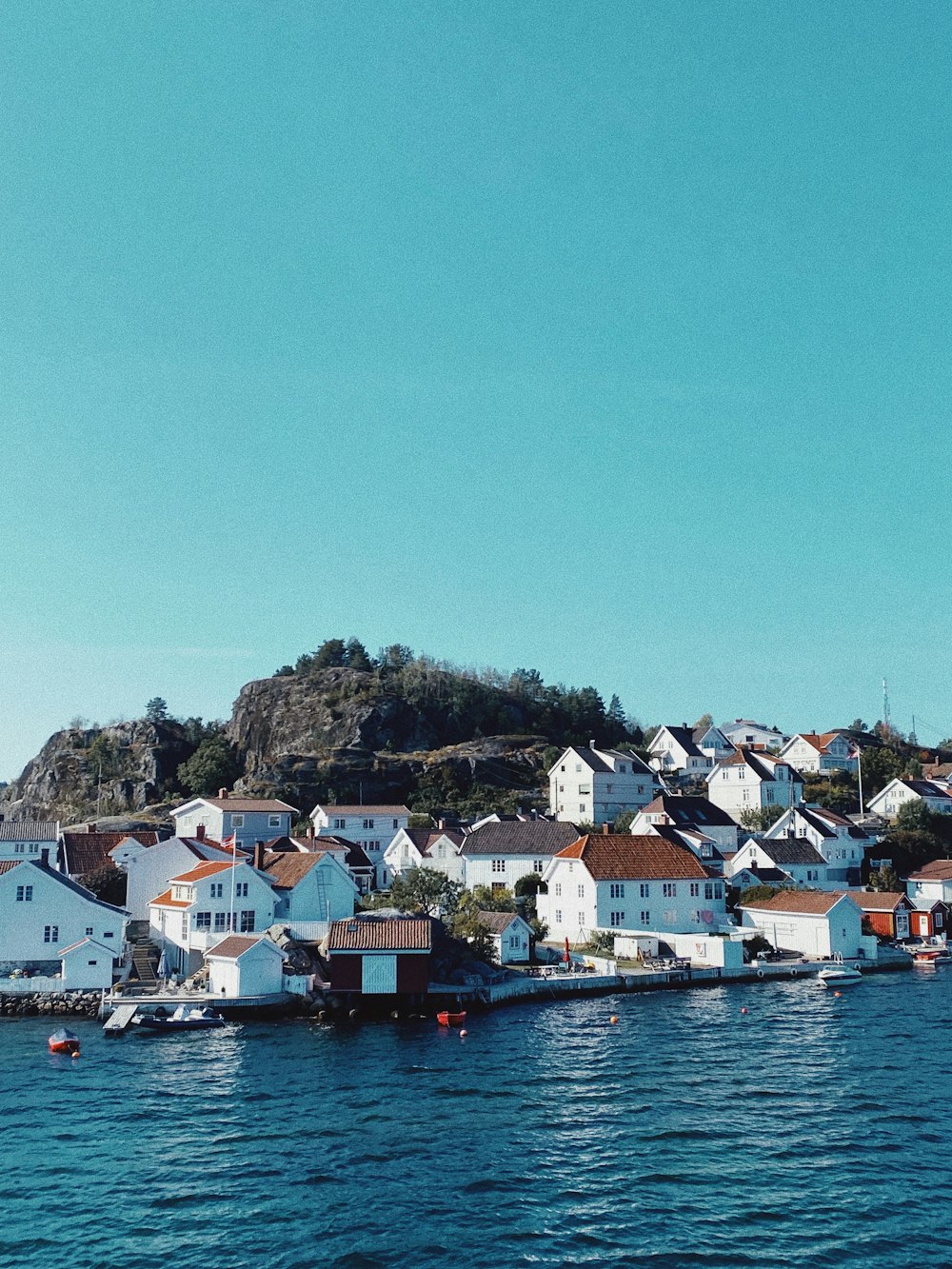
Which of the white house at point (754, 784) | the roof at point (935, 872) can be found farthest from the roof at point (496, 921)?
the white house at point (754, 784)

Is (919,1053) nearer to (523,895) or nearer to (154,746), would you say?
(523,895)

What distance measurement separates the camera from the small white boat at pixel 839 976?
224ft

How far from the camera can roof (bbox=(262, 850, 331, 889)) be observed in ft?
225

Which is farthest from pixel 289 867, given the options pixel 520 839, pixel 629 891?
pixel 520 839

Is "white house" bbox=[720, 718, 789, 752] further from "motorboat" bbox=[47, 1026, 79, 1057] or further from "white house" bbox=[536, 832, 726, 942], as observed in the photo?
"motorboat" bbox=[47, 1026, 79, 1057]

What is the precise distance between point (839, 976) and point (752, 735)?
326 ft

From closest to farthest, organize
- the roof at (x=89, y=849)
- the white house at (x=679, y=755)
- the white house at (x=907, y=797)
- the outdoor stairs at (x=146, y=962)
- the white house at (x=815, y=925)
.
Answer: the outdoor stairs at (x=146, y=962)
the white house at (x=815, y=925)
the roof at (x=89, y=849)
the white house at (x=907, y=797)
the white house at (x=679, y=755)

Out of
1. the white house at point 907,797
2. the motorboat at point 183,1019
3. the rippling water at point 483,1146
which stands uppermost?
the white house at point 907,797

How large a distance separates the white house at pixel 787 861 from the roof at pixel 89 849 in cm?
5077

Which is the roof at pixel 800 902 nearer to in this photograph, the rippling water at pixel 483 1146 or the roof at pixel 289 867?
the rippling water at pixel 483 1146

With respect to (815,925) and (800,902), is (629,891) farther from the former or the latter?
(815,925)

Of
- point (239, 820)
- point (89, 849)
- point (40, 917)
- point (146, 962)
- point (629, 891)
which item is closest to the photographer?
point (40, 917)

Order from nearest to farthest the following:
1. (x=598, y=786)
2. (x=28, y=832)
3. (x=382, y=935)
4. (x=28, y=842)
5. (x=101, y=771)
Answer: (x=382, y=935) < (x=28, y=842) < (x=28, y=832) < (x=598, y=786) < (x=101, y=771)

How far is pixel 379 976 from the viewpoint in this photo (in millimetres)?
59531
